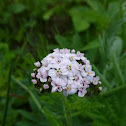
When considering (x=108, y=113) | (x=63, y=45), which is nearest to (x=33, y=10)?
(x=63, y=45)

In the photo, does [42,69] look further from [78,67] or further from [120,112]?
[120,112]

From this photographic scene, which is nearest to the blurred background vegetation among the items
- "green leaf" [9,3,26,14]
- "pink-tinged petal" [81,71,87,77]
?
"green leaf" [9,3,26,14]

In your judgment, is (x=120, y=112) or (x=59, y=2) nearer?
(x=120, y=112)

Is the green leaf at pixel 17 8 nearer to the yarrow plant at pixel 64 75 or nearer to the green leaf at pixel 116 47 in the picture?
the green leaf at pixel 116 47

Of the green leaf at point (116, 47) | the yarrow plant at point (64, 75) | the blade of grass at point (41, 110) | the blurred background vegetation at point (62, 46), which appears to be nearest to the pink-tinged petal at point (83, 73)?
the yarrow plant at point (64, 75)

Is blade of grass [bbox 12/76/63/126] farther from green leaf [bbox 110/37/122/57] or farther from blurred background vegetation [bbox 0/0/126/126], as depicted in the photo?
green leaf [bbox 110/37/122/57]

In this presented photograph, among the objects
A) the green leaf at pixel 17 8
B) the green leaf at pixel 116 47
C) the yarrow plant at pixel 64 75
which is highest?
the green leaf at pixel 17 8

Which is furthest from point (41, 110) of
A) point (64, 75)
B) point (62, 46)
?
point (64, 75)

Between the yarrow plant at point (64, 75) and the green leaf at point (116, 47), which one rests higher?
the green leaf at point (116, 47)
